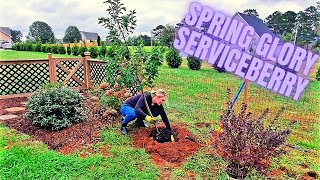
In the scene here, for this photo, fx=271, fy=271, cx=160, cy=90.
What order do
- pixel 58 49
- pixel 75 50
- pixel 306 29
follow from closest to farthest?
pixel 306 29 < pixel 75 50 < pixel 58 49

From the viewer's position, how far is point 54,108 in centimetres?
365

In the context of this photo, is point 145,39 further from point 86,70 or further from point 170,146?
point 86,70

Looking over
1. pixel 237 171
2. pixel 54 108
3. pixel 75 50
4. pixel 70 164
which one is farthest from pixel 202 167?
pixel 75 50

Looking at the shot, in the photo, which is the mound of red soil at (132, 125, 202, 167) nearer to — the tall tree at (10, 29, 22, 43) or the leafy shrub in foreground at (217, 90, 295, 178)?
the leafy shrub in foreground at (217, 90, 295, 178)

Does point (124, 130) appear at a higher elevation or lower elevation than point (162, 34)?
lower

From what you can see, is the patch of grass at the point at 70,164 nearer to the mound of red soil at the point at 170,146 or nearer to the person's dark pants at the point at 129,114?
the mound of red soil at the point at 170,146

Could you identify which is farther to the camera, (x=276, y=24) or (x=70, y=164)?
(x=276, y=24)

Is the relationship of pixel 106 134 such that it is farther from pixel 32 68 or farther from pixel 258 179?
pixel 32 68

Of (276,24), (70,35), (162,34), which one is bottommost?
(162,34)

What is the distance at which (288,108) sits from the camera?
18.4 ft

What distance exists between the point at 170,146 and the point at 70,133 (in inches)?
53.2

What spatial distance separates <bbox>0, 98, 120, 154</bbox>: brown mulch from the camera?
3.14 metres

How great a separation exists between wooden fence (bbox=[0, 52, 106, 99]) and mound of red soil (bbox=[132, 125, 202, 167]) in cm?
295

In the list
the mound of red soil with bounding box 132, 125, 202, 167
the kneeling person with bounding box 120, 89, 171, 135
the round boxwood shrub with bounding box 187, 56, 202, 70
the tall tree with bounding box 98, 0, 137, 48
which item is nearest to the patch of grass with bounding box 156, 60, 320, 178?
the mound of red soil with bounding box 132, 125, 202, 167
